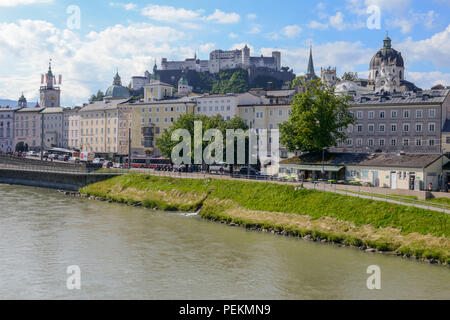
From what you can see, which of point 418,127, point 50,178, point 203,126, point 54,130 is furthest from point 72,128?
point 418,127

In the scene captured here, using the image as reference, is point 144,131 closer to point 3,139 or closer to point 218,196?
point 218,196

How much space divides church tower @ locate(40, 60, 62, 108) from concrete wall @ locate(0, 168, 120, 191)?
89.9 meters

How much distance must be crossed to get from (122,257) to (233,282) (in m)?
9.12

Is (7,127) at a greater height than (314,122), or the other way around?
(7,127)

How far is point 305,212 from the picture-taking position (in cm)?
4562

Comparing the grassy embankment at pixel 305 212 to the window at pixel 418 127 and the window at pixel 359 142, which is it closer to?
the window at pixel 359 142

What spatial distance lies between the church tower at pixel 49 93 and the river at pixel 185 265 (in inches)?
5330

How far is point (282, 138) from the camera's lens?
6681cm

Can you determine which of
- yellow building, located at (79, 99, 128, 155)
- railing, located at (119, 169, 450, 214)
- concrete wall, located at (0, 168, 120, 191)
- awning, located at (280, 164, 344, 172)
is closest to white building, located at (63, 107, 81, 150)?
yellow building, located at (79, 99, 128, 155)

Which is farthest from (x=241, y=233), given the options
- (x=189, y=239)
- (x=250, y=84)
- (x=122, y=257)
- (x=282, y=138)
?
(x=250, y=84)

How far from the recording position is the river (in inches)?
1062

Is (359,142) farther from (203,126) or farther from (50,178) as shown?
(50,178)

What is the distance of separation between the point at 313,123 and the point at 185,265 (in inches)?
1482
